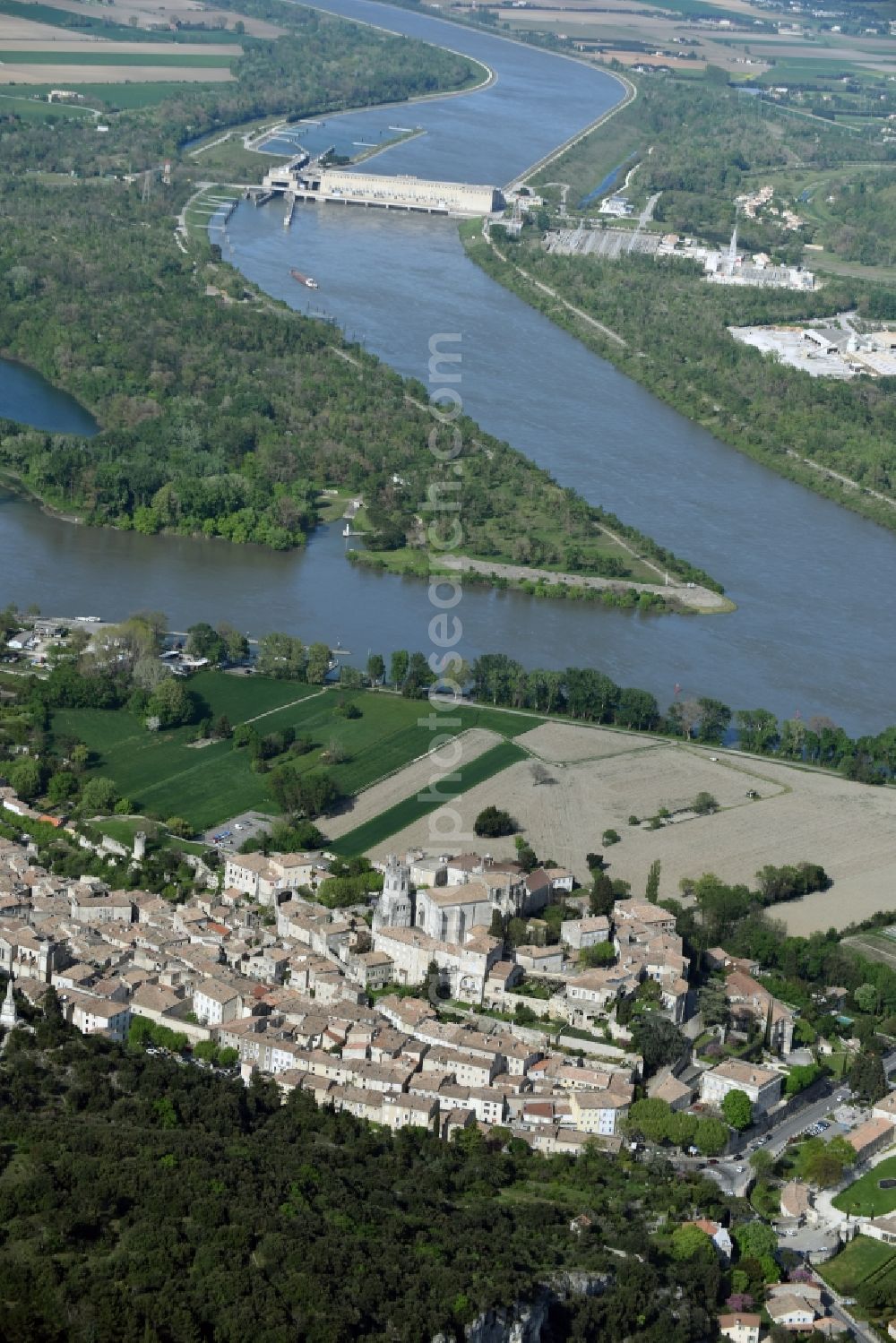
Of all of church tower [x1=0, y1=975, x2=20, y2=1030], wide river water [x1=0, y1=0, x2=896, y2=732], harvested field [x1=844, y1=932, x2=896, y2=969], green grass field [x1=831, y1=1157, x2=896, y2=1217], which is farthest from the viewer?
wide river water [x1=0, y1=0, x2=896, y2=732]

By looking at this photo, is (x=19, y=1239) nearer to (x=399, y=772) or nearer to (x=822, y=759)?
(x=399, y=772)

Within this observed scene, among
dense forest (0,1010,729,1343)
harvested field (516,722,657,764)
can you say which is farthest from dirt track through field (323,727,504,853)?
dense forest (0,1010,729,1343)

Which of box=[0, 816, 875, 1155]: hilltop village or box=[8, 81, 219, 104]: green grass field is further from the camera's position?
box=[8, 81, 219, 104]: green grass field

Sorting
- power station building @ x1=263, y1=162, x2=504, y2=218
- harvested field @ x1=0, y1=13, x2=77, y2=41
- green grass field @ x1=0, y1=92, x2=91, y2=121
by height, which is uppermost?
harvested field @ x1=0, y1=13, x2=77, y2=41

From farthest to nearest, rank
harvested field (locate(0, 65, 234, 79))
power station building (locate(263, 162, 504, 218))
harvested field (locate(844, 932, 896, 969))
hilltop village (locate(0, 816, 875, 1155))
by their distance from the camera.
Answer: harvested field (locate(0, 65, 234, 79)) → power station building (locate(263, 162, 504, 218)) → harvested field (locate(844, 932, 896, 969)) → hilltop village (locate(0, 816, 875, 1155))

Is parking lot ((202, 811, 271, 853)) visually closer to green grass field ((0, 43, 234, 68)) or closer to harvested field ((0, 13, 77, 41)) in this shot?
green grass field ((0, 43, 234, 68))

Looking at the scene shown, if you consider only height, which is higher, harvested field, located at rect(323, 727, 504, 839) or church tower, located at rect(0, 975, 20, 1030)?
harvested field, located at rect(323, 727, 504, 839)

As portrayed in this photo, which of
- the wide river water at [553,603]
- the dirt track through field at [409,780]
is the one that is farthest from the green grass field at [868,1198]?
the wide river water at [553,603]

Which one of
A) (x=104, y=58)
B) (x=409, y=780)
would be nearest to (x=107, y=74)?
(x=104, y=58)
